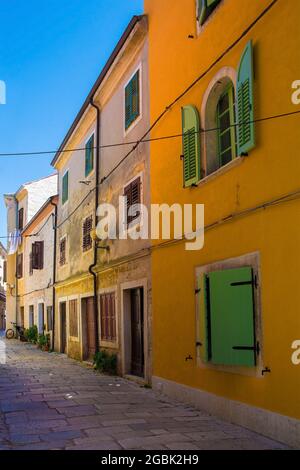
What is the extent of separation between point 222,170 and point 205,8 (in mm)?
2769

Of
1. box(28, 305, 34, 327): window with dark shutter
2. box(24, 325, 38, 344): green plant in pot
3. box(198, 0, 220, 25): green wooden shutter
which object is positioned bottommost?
box(24, 325, 38, 344): green plant in pot

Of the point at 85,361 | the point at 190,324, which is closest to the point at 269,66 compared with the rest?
the point at 190,324

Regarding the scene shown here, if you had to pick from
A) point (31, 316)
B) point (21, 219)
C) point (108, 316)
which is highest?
point (21, 219)

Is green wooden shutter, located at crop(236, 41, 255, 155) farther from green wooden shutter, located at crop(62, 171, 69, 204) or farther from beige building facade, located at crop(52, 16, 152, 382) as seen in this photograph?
green wooden shutter, located at crop(62, 171, 69, 204)

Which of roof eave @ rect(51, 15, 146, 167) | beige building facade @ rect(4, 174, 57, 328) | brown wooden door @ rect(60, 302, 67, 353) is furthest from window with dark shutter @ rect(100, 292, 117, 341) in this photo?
beige building facade @ rect(4, 174, 57, 328)

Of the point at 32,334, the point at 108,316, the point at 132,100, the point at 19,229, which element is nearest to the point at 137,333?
the point at 108,316

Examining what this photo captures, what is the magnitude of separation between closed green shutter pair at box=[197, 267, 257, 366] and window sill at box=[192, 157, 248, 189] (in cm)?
145

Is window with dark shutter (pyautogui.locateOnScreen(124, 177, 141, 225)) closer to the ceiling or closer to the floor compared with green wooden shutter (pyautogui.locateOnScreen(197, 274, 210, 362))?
closer to the ceiling

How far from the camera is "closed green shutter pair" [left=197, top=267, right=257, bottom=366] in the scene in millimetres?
6711

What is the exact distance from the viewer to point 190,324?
338 inches

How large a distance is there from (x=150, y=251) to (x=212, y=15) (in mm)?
4527

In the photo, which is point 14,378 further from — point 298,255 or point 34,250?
point 34,250

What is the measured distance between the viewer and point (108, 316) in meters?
13.5

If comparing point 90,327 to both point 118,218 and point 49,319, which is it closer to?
point 118,218
